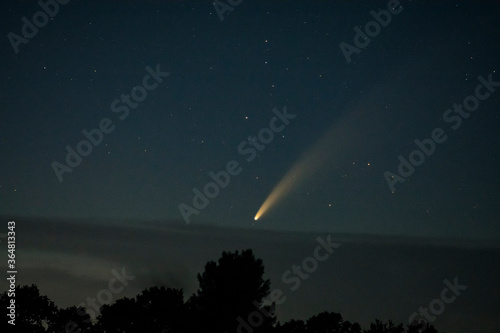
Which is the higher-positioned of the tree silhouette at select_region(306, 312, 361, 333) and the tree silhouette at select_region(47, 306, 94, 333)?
the tree silhouette at select_region(47, 306, 94, 333)

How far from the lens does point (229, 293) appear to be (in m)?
34.0

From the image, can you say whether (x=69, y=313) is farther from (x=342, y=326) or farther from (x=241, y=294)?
(x=342, y=326)

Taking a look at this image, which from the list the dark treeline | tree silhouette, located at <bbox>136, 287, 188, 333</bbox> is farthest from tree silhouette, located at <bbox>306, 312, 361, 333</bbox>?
tree silhouette, located at <bbox>136, 287, 188, 333</bbox>

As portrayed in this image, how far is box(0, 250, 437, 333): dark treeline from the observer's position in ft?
112

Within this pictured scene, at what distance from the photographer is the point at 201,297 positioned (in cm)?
3481

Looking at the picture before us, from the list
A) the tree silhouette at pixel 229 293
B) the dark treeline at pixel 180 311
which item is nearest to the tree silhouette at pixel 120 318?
the dark treeline at pixel 180 311

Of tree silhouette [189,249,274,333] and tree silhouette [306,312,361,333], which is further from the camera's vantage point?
tree silhouette [306,312,361,333]

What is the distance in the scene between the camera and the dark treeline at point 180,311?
34.1m

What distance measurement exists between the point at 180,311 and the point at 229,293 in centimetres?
1304

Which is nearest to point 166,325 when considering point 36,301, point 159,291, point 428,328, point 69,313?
point 159,291

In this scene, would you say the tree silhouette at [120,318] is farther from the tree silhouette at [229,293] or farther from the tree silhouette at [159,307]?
the tree silhouette at [229,293]

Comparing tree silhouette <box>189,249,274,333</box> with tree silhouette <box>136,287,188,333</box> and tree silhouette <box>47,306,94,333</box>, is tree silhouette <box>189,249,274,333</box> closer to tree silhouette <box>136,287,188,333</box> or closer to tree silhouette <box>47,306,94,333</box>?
tree silhouette <box>136,287,188,333</box>

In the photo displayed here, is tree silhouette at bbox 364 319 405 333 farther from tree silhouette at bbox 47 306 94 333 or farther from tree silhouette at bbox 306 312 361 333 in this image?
tree silhouette at bbox 47 306 94 333

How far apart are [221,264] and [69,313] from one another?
26.8 m
